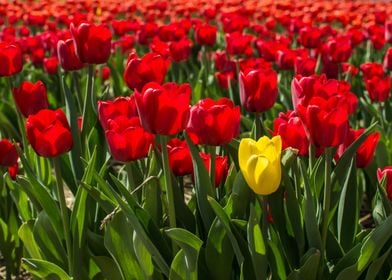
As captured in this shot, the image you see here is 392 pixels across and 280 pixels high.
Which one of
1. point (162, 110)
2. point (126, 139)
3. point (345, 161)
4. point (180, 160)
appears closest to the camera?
point (162, 110)

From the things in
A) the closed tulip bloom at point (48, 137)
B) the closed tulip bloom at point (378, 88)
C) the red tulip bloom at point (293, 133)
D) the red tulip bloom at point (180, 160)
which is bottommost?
the closed tulip bloom at point (378, 88)

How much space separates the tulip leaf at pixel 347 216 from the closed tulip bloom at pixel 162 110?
0.64m

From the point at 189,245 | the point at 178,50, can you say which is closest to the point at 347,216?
the point at 189,245

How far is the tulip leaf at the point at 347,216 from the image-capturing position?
2.17 m

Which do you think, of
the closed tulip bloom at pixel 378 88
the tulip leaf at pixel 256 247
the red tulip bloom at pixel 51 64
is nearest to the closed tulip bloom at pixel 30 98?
the tulip leaf at pixel 256 247

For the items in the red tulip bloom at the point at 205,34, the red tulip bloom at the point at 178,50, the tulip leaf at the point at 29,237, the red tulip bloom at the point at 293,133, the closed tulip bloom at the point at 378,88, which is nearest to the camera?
the red tulip bloom at the point at 293,133

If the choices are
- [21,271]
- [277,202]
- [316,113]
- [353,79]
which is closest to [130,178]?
[277,202]

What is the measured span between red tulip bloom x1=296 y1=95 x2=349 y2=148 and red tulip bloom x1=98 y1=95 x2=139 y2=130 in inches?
22.7

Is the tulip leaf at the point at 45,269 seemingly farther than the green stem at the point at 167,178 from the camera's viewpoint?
Yes

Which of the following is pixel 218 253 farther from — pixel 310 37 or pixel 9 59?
pixel 310 37

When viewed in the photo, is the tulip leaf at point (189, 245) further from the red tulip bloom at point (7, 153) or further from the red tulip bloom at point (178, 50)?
the red tulip bloom at point (178, 50)

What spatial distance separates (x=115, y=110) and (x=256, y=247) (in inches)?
23.2

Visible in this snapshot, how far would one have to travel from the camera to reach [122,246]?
2.07 metres

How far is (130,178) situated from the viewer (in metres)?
2.09
